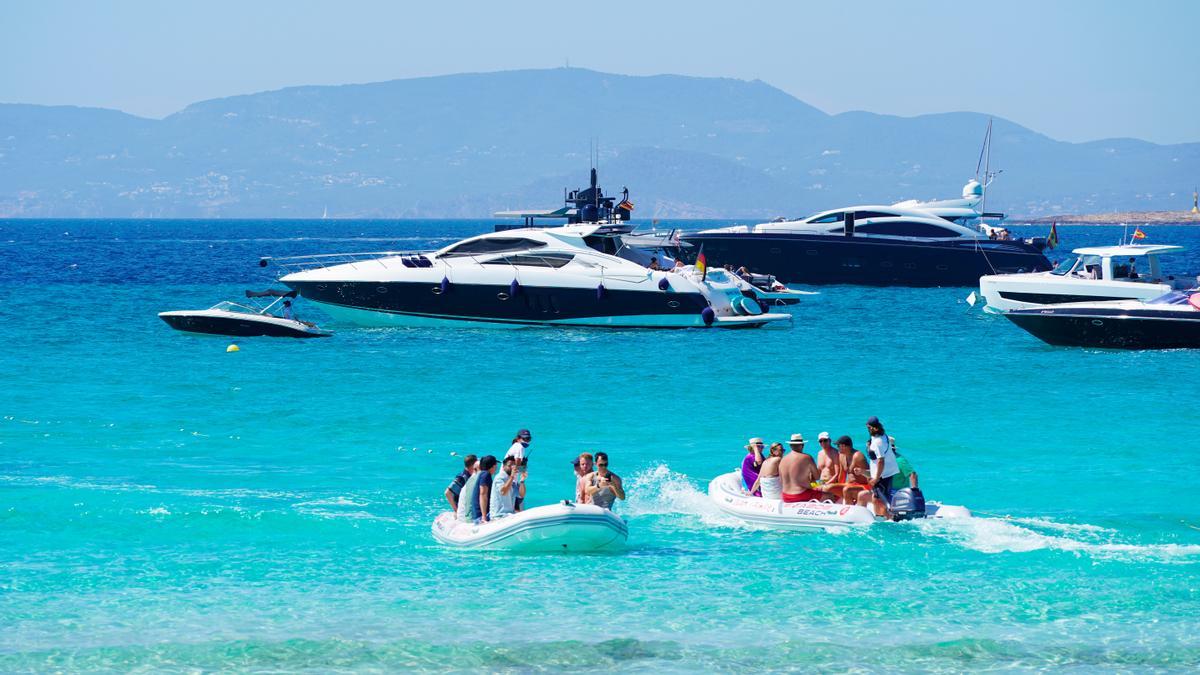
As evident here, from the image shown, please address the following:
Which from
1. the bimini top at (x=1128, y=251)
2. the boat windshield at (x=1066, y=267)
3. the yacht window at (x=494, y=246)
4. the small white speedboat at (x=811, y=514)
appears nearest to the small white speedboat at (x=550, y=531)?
the small white speedboat at (x=811, y=514)

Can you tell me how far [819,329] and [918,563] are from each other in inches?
1164

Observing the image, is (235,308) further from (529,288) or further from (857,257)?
(857,257)

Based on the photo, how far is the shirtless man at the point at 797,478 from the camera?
19.9 metres

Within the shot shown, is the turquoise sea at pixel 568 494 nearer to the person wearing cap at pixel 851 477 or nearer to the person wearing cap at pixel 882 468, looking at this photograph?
the person wearing cap at pixel 882 468

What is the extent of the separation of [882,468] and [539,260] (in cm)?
2556

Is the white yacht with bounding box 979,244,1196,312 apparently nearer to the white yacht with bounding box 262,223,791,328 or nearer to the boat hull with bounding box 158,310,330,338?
the white yacht with bounding box 262,223,791,328

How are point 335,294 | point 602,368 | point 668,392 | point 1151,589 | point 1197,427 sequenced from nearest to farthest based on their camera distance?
1. point 1151,589
2. point 1197,427
3. point 668,392
4. point 602,368
5. point 335,294

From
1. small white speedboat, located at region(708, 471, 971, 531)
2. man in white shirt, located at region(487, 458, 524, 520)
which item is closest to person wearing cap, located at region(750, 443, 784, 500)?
small white speedboat, located at region(708, 471, 971, 531)

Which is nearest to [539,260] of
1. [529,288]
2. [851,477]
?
[529,288]

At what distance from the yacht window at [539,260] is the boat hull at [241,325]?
5821mm

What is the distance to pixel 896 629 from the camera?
1588 centimetres

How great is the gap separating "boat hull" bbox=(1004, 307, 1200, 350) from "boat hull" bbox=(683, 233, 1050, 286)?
90.3ft

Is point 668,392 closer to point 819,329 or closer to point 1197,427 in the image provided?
point 1197,427

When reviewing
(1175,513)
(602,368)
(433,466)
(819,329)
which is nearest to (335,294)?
(602,368)
